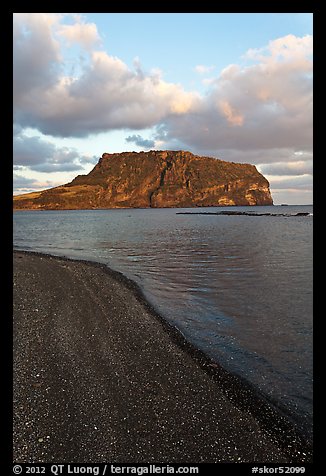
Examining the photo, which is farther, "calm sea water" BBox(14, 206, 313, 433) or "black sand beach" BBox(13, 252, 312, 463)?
"calm sea water" BBox(14, 206, 313, 433)

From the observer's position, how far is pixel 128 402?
314 inches

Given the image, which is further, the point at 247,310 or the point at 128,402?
the point at 247,310

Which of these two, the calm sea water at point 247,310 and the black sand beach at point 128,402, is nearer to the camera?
the black sand beach at point 128,402

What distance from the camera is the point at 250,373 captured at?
1033cm

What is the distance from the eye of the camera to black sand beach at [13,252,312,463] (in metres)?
6.43

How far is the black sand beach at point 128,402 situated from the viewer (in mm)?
6426
